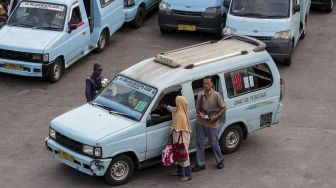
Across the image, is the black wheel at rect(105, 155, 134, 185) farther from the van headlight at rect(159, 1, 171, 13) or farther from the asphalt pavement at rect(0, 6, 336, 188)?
the van headlight at rect(159, 1, 171, 13)

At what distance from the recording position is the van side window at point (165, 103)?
11057mm

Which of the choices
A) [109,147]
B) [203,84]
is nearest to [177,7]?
[203,84]

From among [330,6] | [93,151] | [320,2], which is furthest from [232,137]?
[330,6]

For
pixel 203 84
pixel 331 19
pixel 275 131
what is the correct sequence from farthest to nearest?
pixel 331 19 → pixel 275 131 → pixel 203 84

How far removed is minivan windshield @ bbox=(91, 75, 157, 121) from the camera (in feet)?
36.3

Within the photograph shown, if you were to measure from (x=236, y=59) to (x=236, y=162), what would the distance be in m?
1.82

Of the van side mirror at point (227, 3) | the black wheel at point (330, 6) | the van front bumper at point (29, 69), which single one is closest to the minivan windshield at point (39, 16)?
the van front bumper at point (29, 69)

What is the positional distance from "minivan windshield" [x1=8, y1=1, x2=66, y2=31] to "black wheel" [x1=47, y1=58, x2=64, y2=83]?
848 millimetres

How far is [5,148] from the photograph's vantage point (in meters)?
12.3

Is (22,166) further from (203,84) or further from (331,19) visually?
(331,19)

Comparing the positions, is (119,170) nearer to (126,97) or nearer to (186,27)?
(126,97)

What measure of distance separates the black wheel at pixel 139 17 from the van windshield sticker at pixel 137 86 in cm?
813

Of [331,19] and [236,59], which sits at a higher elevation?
[236,59]

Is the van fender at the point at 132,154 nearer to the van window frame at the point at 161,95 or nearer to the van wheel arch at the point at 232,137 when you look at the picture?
the van window frame at the point at 161,95
